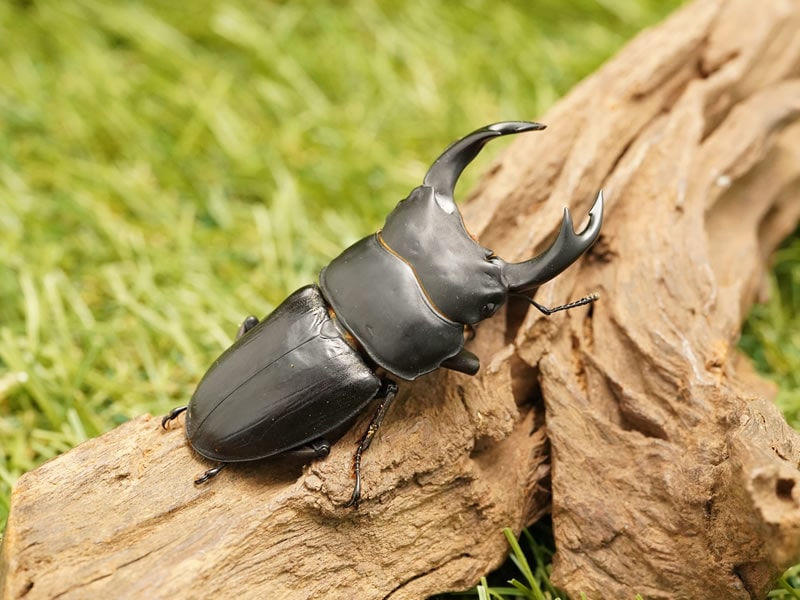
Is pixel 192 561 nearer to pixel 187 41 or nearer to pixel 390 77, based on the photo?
pixel 390 77

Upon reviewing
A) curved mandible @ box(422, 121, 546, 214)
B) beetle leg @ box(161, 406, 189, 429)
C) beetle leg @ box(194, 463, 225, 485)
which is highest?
curved mandible @ box(422, 121, 546, 214)

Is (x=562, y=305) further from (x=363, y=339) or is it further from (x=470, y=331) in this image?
(x=363, y=339)

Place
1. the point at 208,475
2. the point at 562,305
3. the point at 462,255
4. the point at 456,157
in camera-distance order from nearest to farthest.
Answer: the point at 208,475, the point at 462,255, the point at 456,157, the point at 562,305

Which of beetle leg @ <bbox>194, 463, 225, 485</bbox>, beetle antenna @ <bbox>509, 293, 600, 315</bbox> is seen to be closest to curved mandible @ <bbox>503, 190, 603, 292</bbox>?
beetle antenna @ <bbox>509, 293, 600, 315</bbox>

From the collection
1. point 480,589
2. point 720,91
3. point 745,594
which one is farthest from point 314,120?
point 745,594

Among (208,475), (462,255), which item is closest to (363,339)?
(462,255)

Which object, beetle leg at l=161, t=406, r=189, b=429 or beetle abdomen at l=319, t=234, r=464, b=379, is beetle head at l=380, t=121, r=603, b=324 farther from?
beetle leg at l=161, t=406, r=189, b=429
